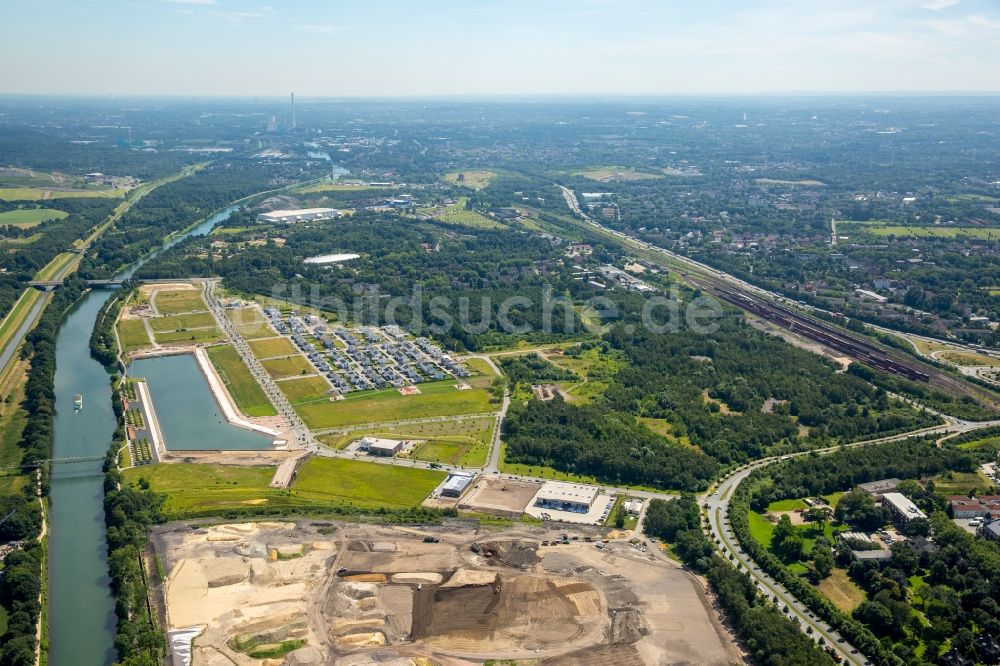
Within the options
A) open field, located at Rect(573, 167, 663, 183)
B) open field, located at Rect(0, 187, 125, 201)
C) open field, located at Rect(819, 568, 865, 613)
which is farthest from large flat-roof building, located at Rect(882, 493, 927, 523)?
open field, located at Rect(0, 187, 125, 201)

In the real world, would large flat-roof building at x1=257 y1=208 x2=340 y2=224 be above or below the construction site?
above

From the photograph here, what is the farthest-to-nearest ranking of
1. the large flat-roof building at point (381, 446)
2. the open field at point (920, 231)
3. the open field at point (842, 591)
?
1. the open field at point (920, 231)
2. the large flat-roof building at point (381, 446)
3. the open field at point (842, 591)

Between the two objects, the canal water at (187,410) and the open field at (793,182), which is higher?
the open field at (793,182)

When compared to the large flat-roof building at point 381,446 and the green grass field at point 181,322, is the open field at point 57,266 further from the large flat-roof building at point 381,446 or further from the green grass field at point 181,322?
the large flat-roof building at point 381,446

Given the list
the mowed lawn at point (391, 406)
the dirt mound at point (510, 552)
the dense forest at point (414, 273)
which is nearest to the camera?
the dirt mound at point (510, 552)

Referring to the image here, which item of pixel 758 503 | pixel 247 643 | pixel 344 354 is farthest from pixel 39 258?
pixel 758 503

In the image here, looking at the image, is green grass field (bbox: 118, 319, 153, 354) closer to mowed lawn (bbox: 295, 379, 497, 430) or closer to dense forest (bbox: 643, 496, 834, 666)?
mowed lawn (bbox: 295, 379, 497, 430)

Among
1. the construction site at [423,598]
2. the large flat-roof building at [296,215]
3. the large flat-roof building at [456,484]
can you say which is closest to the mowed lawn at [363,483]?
the large flat-roof building at [456,484]
